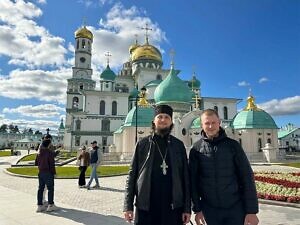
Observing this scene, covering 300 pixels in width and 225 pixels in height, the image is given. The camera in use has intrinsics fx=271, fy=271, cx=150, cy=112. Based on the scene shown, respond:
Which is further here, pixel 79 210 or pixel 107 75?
pixel 107 75

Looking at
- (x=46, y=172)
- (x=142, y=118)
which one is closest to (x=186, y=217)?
(x=46, y=172)

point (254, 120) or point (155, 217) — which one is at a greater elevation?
point (254, 120)

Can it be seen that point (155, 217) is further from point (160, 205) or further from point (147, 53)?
point (147, 53)

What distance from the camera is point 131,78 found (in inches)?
2370

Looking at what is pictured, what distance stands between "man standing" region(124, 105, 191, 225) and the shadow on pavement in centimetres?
316

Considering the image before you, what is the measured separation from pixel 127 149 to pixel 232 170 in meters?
27.3

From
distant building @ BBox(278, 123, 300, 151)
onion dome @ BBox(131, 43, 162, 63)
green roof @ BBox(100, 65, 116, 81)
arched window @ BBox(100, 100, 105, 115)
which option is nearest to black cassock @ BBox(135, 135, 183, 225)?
arched window @ BBox(100, 100, 105, 115)

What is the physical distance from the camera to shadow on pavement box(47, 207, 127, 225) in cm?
649

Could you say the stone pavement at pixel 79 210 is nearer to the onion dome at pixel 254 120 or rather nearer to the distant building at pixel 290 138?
the onion dome at pixel 254 120

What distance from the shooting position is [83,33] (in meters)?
59.3

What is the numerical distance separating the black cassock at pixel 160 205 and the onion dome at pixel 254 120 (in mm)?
28173

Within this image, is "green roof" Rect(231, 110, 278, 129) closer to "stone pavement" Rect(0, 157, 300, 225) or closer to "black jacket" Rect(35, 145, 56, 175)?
"stone pavement" Rect(0, 157, 300, 225)

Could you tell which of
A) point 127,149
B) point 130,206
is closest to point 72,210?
point 130,206

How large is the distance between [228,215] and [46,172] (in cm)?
591
